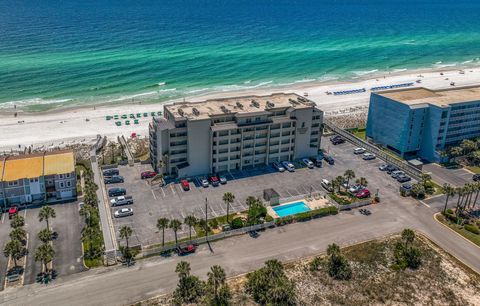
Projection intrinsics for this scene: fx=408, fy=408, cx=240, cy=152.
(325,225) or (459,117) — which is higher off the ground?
(459,117)

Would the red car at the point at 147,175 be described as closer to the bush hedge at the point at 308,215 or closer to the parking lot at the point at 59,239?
the parking lot at the point at 59,239

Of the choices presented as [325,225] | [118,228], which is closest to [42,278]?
[118,228]

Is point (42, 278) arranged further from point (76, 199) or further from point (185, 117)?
point (185, 117)

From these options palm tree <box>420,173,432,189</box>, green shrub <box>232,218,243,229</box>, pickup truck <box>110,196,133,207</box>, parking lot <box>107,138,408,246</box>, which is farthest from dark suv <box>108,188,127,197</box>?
palm tree <box>420,173,432,189</box>

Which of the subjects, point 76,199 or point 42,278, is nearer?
point 42,278

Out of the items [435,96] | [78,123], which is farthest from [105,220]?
[435,96]

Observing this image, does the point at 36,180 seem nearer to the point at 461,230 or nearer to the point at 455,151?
the point at 461,230
